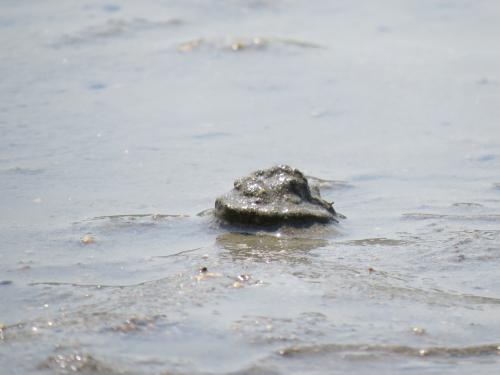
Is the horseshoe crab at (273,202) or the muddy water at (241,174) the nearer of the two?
the muddy water at (241,174)

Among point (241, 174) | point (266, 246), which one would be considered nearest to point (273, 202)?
point (266, 246)

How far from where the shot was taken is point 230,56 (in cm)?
763

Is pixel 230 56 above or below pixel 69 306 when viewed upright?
above

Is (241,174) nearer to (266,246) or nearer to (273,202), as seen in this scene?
(273,202)

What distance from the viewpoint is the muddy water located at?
3.45 m

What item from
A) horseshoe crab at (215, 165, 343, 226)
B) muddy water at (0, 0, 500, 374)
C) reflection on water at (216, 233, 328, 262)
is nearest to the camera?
muddy water at (0, 0, 500, 374)

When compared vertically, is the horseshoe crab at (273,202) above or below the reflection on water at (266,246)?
above

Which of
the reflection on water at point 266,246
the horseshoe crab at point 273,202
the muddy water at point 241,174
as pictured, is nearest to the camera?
the muddy water at point 241,174

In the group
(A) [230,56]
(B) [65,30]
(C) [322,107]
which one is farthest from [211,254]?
(B) [65,30]

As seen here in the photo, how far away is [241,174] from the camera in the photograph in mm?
5441

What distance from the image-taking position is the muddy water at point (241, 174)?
136 inches

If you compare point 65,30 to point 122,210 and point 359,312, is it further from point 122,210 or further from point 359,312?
point 359,312

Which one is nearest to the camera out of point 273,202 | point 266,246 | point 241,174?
point 266,246

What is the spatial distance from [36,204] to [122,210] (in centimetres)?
45
